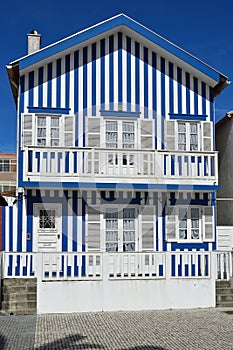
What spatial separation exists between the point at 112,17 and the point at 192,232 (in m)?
8.35


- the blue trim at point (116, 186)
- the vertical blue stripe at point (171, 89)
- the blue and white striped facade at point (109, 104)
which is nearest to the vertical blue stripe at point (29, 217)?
the blue and white striped facade at point (109, 104)

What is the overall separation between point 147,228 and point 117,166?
2.59m

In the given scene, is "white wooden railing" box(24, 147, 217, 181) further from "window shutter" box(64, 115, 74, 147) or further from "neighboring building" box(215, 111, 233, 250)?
"neighboring building" box(215, 111, 233, 250)

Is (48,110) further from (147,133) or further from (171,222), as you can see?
(171,222)

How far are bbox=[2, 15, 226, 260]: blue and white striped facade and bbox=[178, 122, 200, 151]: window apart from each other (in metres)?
0.26

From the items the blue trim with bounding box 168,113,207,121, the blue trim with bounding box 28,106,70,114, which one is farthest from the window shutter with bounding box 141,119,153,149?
the blue trim with bounding box 28,106,70,114

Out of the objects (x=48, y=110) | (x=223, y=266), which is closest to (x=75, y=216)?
(x=48, y=110)

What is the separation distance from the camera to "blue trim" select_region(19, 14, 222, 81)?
17.7 m

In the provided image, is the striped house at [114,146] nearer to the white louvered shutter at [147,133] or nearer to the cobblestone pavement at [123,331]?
the white louvered shutter at [147,133]

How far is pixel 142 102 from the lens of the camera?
18891 mm

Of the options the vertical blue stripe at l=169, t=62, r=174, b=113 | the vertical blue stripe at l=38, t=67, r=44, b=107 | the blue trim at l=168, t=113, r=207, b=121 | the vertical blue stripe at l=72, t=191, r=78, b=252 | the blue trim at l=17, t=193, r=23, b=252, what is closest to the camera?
the blue trim at l=17, t=193, r=23, b=252

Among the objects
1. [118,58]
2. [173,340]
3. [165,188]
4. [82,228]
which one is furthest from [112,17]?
[173,340]

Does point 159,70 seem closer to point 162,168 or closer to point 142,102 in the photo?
point 142,102

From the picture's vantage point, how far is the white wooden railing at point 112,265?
1462cm
